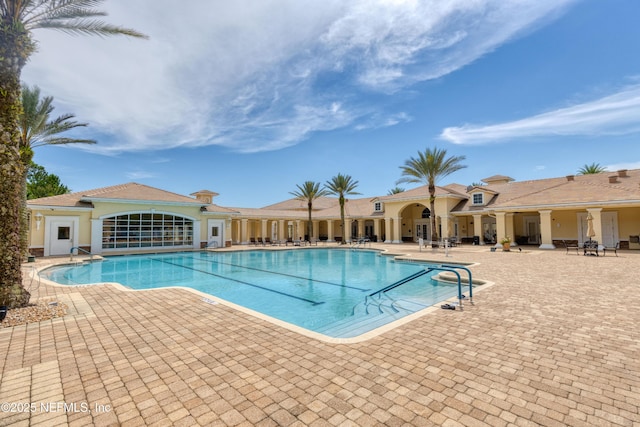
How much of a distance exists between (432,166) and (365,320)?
2240cm

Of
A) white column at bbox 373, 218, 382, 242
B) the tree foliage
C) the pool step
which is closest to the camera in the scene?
the pool step

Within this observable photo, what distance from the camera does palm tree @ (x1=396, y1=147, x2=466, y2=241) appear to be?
26.3 metres

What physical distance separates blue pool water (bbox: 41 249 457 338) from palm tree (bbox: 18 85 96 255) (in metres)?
5.91

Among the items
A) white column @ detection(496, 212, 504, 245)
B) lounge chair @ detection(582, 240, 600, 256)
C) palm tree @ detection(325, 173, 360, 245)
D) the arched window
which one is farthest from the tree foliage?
lounge chair @ detection(582, 240, 600, 256)

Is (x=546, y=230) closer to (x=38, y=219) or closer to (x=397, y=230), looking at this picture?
(x=397, y=230)

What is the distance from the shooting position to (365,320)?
733 centimetres

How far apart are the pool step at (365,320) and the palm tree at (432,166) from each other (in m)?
19.8

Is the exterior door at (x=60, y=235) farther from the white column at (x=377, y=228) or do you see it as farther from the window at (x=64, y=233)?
the white column at (x=377, y=228)

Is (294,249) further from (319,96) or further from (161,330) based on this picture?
(161,330)

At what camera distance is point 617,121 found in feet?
68.0

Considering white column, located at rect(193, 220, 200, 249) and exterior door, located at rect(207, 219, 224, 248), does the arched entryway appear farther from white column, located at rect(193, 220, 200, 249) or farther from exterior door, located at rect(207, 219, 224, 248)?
white column, located at rect(193, 220, 200, 249)

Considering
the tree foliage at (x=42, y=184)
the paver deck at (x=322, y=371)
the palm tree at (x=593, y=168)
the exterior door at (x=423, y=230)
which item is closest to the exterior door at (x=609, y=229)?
the exterior door at (x=423, y=230)

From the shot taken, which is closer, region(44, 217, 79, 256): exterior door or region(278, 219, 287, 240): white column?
region(44, 217, 79, 256): exterior door

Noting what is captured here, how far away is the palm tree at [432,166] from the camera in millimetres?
26266
